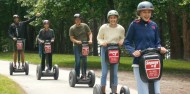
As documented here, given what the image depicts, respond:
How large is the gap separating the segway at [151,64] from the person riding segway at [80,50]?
644 cm

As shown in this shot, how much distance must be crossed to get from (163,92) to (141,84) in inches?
245

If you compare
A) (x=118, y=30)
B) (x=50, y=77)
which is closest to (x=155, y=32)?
(x=118, y=30)

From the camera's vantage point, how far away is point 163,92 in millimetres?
13523

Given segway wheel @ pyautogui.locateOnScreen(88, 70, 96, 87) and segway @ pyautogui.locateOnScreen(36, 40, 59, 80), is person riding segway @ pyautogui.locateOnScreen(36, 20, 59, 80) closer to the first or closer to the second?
segway @ pyautogui.locateOnScreen(36, 40, 59, 80)

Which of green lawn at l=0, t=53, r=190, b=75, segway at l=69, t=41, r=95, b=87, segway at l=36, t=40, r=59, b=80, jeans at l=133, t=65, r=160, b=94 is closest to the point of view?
jeans at l=133, t=65, r=160, b=94

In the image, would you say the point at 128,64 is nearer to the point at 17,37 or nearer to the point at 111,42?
the point at 17,37

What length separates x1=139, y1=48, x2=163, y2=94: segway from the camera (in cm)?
713

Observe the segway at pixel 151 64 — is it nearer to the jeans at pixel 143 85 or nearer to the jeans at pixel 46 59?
the jeans at pixel 143 85

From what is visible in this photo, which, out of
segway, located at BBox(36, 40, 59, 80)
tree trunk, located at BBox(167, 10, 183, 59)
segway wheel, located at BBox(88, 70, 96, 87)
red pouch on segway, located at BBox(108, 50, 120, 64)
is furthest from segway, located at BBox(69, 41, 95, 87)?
tree trunk, located at BBox(167, 10, 183, 59)

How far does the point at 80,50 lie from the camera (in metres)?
13.9

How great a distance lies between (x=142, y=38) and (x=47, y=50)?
28.8ft

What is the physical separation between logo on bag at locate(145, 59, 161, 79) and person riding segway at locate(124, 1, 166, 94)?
171 mm

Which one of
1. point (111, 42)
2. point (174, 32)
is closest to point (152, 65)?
point (111, 42)

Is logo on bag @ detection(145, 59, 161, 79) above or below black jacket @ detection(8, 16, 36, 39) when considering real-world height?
below
